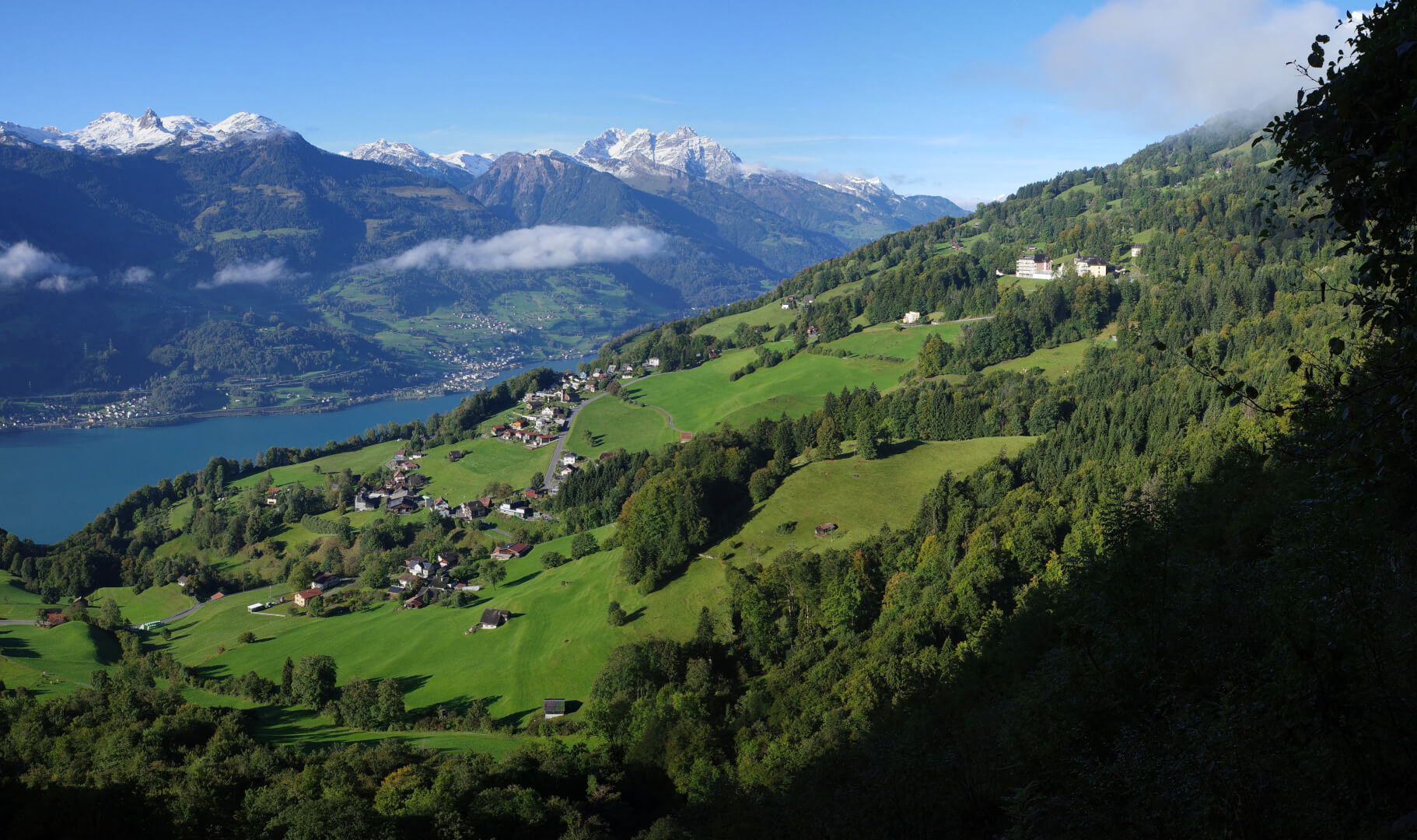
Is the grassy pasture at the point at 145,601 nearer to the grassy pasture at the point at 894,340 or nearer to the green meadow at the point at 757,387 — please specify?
the green meadow at the point at 757,387

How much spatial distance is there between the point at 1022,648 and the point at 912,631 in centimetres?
786

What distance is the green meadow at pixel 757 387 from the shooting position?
85.6m

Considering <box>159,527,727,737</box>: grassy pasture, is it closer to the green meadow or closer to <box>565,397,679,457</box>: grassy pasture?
<box>565,397,679,457</box>: grassy pasture

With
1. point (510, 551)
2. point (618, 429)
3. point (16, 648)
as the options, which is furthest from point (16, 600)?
point (618, 429)

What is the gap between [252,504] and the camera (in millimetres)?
93062

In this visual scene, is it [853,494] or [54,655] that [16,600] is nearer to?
[54,655]

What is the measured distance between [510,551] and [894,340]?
Answer: 2270 inches

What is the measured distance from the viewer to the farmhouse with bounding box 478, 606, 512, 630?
51656mm

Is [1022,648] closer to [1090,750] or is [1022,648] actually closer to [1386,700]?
[1090,750]

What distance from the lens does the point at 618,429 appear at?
98.6 meters

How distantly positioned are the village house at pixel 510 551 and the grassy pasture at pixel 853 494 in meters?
25.8

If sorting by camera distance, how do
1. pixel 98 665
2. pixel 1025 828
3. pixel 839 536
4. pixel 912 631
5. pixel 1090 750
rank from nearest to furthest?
pixel 1025 828, pixel 1090 750, pixel 912 631, pixel 839 536, pixel 98 665

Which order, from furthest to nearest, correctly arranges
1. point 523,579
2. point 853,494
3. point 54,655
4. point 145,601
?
point 145,601 < point 523,579 < point 54,655 < point 853,494

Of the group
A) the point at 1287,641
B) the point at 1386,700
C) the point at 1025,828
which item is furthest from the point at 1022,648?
the point at 1386,700
